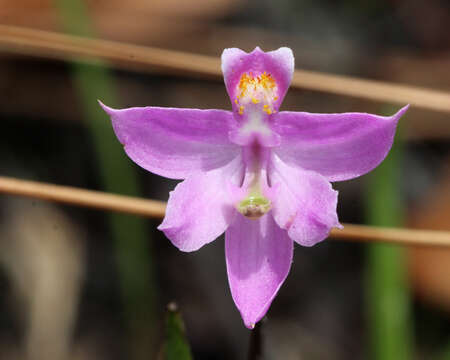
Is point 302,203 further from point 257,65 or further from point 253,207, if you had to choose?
point 257,65

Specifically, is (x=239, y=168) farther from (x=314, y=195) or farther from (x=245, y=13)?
(x=245, y=13)

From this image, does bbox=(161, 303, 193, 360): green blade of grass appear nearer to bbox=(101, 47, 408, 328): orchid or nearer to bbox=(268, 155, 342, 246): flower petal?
bbox=(101, 47, 408, 328): orchid

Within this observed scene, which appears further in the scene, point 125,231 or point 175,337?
point 125,231

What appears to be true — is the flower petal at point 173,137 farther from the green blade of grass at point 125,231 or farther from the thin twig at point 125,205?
the green blade of grass at point 125,231

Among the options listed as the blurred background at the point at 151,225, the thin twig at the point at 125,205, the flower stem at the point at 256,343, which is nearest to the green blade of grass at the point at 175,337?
the flower stem at the point at 256,343

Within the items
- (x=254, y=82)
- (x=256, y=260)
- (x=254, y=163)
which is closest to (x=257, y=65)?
(x=254, y=82)

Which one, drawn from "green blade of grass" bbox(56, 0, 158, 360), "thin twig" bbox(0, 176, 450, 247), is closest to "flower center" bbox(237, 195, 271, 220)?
"thin twig" bbox(0, 176, 450, 247)
